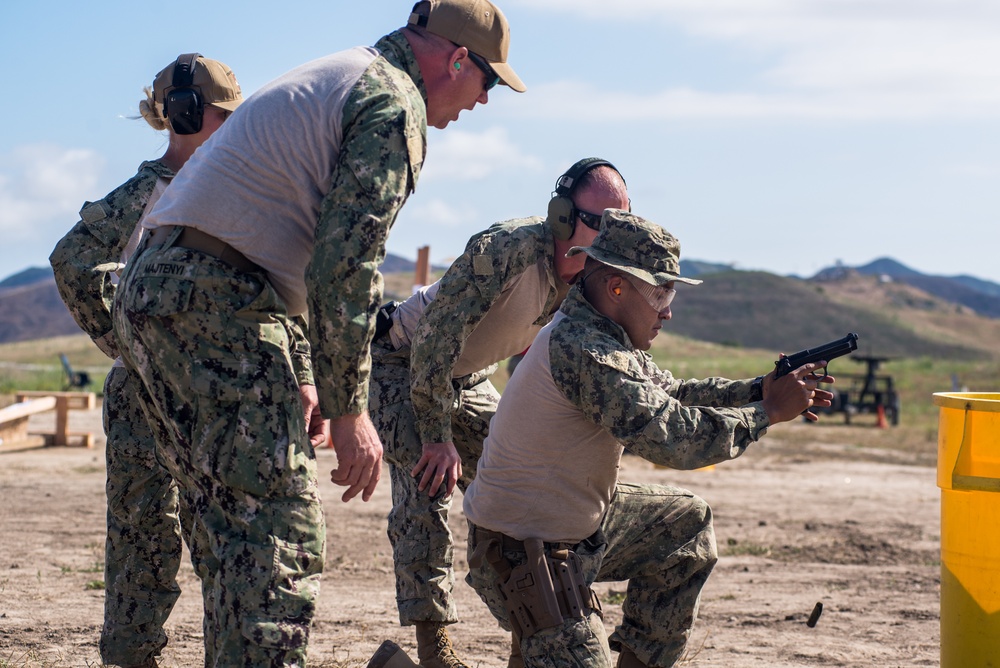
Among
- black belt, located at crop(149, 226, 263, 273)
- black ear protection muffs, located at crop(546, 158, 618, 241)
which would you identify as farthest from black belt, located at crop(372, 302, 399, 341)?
black belt, located at crop(149, 226, 263, 273)

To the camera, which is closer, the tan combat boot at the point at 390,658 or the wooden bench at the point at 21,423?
the tan combat boot at the point at 390,658

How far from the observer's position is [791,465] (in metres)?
15.7

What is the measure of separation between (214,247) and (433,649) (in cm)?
229

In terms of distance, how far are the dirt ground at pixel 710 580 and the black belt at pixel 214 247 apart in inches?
89.7

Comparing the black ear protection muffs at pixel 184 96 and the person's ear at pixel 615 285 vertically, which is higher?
the black ear protection muffs at pixel 184 96

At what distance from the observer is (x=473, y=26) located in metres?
3.66

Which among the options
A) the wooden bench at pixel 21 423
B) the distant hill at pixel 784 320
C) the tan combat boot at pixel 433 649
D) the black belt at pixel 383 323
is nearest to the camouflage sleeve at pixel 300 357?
the black belt at pixel 383 323

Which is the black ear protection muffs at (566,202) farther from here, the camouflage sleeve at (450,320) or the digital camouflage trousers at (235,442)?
the digital camouflage trousers at (235,442)

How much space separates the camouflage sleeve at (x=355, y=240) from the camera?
3.13 metres

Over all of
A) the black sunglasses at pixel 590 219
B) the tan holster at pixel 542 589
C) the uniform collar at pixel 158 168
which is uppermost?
the uniform collar at pixel 158 168

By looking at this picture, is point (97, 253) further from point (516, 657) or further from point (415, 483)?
point (516, 657)

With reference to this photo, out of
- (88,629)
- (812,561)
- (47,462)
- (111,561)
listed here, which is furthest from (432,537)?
(47,462)

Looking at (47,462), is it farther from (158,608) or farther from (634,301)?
(634,301)

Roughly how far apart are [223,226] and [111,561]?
1.81m
